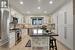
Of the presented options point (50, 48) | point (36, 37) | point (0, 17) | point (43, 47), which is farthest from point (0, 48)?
point (50, 48)

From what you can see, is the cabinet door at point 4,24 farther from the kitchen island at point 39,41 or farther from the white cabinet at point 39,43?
the white cabinet at point 39,43

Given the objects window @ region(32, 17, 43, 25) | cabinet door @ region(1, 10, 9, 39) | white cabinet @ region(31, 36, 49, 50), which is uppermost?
window @ region(32, 17, 43, 25)

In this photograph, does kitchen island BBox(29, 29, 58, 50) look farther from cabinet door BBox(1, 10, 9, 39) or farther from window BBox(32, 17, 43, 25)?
window BBox(32, 17, 43, 25)

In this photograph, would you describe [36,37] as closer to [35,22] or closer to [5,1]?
[5,1]

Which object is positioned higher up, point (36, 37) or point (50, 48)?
point (36, 37)

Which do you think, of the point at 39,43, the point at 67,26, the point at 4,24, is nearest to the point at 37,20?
the point at 67,26

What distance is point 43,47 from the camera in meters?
5.41

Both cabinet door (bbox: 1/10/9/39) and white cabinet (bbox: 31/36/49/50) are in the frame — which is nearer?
cabinet door (bbox: 1/10/9/39)

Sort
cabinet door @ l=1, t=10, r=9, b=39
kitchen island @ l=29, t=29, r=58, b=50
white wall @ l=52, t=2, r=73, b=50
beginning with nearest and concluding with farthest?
cabinet door @ l=1, t=10, r=9, b=39 → kitchen island @ l=29, t=29, r=58, b=50 → white wall @ l=52, t=2, r=73, b=50

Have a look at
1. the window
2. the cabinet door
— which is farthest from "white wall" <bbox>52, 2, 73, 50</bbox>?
the window

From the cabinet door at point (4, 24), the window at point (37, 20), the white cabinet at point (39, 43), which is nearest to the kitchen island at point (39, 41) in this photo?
the white cabinet at point (39, 43)

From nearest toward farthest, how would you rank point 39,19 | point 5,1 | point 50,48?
point 5,1 → point 50,48 → point 39,19

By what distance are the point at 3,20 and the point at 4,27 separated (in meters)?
0.17

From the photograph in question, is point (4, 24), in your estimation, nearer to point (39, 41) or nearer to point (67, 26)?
point (39, 41)
